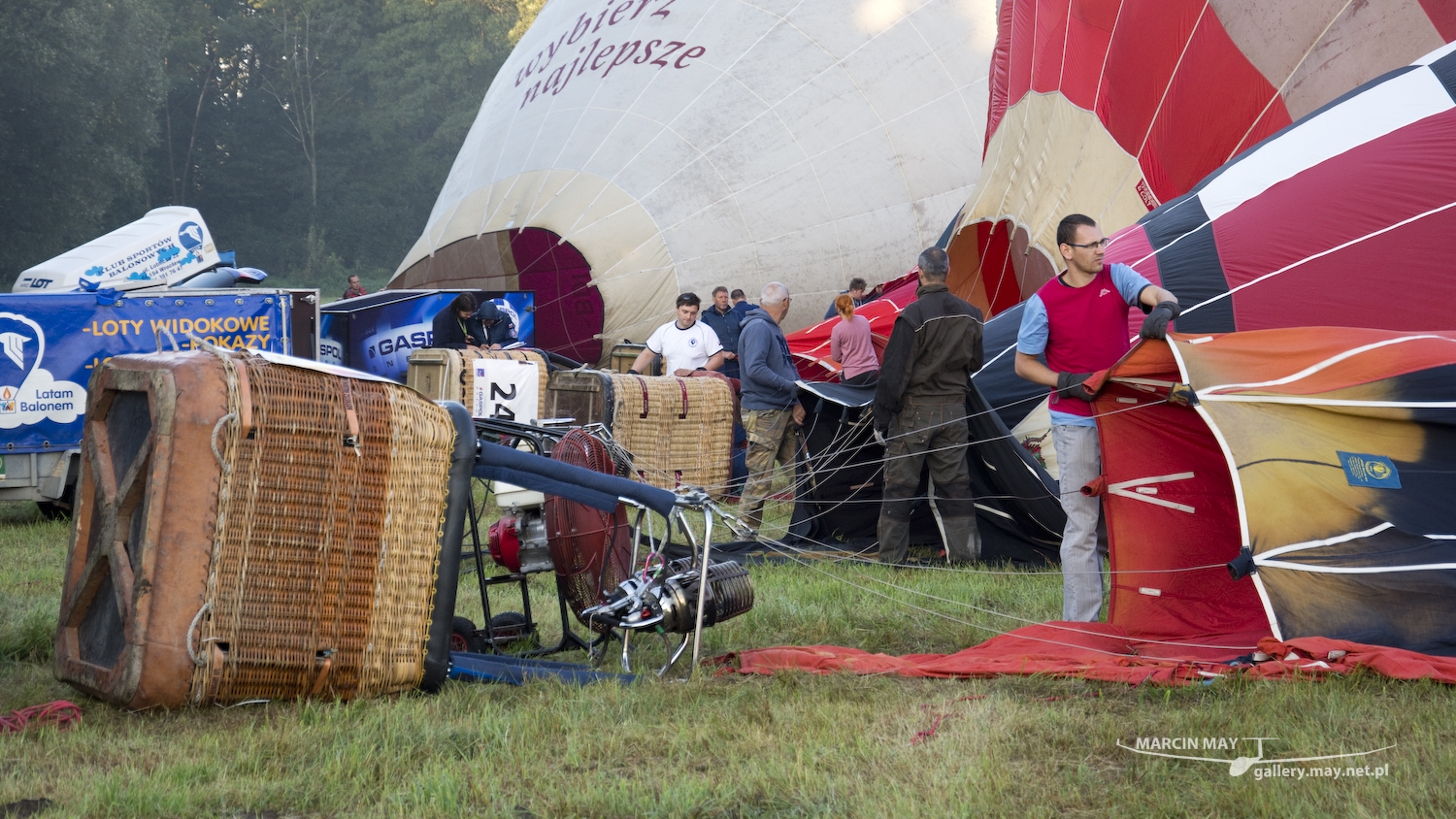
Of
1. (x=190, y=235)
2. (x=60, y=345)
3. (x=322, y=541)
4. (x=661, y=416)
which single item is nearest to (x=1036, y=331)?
(x=322, y=541)

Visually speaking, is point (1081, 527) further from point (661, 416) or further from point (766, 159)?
point (766, 159)

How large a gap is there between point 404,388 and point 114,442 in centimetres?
74

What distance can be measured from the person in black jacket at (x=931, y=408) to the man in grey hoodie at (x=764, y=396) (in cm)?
116

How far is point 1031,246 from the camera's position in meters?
7.00

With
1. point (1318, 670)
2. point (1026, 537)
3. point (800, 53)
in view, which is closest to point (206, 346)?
point (1318, 670)

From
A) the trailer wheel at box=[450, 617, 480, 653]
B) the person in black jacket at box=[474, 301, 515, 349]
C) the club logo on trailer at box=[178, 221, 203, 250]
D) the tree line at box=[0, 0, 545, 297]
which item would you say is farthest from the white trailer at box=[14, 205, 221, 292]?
the tree line at box=[0, 0, 545, 297]

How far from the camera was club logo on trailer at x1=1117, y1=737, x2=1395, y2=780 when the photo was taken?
2.63m

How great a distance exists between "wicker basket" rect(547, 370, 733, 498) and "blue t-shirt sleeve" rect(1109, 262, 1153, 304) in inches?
131

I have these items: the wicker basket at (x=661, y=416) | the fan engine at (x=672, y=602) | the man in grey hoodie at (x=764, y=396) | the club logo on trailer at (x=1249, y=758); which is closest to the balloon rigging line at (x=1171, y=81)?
the man in grey hoodie at (x=764, y=396)

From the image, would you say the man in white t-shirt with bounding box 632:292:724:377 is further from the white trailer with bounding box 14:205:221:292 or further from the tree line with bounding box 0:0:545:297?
the tree line with bounding box 0:0:545:297

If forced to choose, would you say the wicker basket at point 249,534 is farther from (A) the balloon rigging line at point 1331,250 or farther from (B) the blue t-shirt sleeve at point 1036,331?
(A) the balloon rigging line at point 1331,250

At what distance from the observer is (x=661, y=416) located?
746 cm

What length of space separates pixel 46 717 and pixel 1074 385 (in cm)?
306

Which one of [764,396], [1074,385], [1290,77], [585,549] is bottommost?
[585,549]
